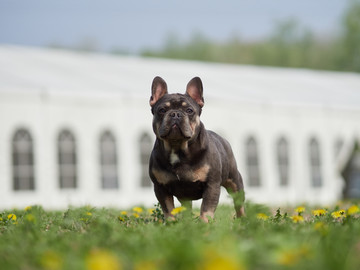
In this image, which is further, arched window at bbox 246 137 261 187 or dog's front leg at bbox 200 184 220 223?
arched window at bbox 246 137 261 187

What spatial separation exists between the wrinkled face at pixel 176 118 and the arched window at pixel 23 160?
15.4 m

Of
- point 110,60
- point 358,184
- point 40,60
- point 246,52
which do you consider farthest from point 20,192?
point 246,52

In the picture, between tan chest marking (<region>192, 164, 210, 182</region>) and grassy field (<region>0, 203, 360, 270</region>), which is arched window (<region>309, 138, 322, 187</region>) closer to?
grassy field (<region>0, 203, 360, 270</region>)

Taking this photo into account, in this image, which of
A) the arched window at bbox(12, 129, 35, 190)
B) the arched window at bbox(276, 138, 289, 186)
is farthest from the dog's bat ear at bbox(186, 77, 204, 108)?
the arched window at bbox(276, 138, 289, 186)

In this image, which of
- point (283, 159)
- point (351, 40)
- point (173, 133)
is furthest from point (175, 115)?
point (351, 40)

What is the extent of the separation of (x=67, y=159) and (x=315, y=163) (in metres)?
11.6

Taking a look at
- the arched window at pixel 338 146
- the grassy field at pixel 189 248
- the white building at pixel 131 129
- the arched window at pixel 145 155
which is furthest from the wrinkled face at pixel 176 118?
the arched window at pixel 338 146

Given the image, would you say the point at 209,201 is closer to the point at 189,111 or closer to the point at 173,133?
the point at 173,133

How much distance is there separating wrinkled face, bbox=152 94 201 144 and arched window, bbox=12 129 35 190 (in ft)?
50.4

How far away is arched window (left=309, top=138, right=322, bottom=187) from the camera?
86.7 ft

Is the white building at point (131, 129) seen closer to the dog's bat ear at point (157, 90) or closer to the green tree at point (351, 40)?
the dog's bat ear at point (157, 90)

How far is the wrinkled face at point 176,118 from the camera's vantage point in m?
5.04

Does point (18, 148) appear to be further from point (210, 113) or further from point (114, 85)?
point (210, 113)

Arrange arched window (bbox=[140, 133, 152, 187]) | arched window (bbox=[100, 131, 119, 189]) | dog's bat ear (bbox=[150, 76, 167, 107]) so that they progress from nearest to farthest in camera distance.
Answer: dog's bat ear (bbox=[150, 76, 167, 107]), arched window (bbox=[100, 131, 119, 189]), arched window (bbox=[140, 133, 152, 187])
